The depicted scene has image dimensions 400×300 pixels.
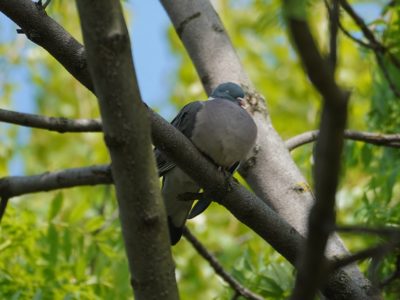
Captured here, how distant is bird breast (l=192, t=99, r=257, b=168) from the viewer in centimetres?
348

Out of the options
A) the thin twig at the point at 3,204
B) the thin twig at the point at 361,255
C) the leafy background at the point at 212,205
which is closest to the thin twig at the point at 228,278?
the leafy background at the point at 212,205

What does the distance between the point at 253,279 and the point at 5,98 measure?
357 centimetres

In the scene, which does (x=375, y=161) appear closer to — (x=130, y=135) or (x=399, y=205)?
(x=399, y=205)

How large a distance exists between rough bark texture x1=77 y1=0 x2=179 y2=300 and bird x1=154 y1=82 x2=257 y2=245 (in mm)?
1386

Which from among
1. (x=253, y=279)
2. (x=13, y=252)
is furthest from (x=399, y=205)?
(x=13, y=252)

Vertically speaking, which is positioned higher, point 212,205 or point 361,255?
point 212,205

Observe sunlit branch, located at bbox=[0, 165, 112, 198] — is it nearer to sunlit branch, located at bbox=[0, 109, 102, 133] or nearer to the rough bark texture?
sunlit branch, located at bbox=[0, 109, 102, 133]

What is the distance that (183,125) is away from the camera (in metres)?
3.70

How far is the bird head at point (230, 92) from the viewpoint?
367 cm

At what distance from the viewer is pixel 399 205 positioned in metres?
3.80

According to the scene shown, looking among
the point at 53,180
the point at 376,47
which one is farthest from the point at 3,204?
the point at 376,47

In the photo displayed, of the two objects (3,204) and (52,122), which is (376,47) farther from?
(3,204)

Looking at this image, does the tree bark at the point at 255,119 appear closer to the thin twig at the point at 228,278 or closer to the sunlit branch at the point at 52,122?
the thin twig at the point at 228,278

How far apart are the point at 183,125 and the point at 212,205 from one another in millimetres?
4006
